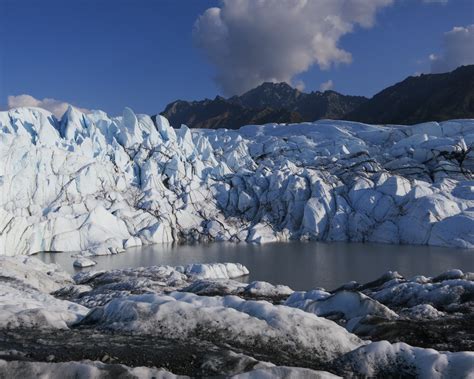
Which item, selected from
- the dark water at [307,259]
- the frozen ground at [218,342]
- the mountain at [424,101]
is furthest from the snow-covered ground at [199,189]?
the mountain at [424,101]

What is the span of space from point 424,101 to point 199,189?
105961 mm

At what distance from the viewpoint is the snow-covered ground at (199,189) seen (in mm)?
48331

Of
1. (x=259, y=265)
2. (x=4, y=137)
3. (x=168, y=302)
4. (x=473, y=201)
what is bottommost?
(x=259, y=265)

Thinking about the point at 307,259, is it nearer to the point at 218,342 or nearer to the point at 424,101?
the point at 218,342

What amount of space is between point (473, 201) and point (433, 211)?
20.5ft

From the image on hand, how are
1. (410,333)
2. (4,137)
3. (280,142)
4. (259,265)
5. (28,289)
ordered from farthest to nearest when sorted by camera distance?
Result: (280,142) → (4,137) → (259,265) → (28,289) → (410,333)

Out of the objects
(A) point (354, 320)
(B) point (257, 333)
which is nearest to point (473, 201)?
(A) point (354, 320)

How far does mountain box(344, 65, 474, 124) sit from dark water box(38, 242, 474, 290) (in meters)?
95.1

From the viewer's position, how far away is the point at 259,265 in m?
37.8

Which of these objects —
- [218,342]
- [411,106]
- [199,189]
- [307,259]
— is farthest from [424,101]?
[218,342]

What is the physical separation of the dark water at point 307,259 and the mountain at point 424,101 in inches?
3744

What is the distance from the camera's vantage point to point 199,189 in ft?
208

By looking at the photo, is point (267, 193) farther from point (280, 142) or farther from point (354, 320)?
point (354, 320)

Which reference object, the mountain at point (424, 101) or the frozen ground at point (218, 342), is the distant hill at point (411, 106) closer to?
the mountain at point (424, 101)
